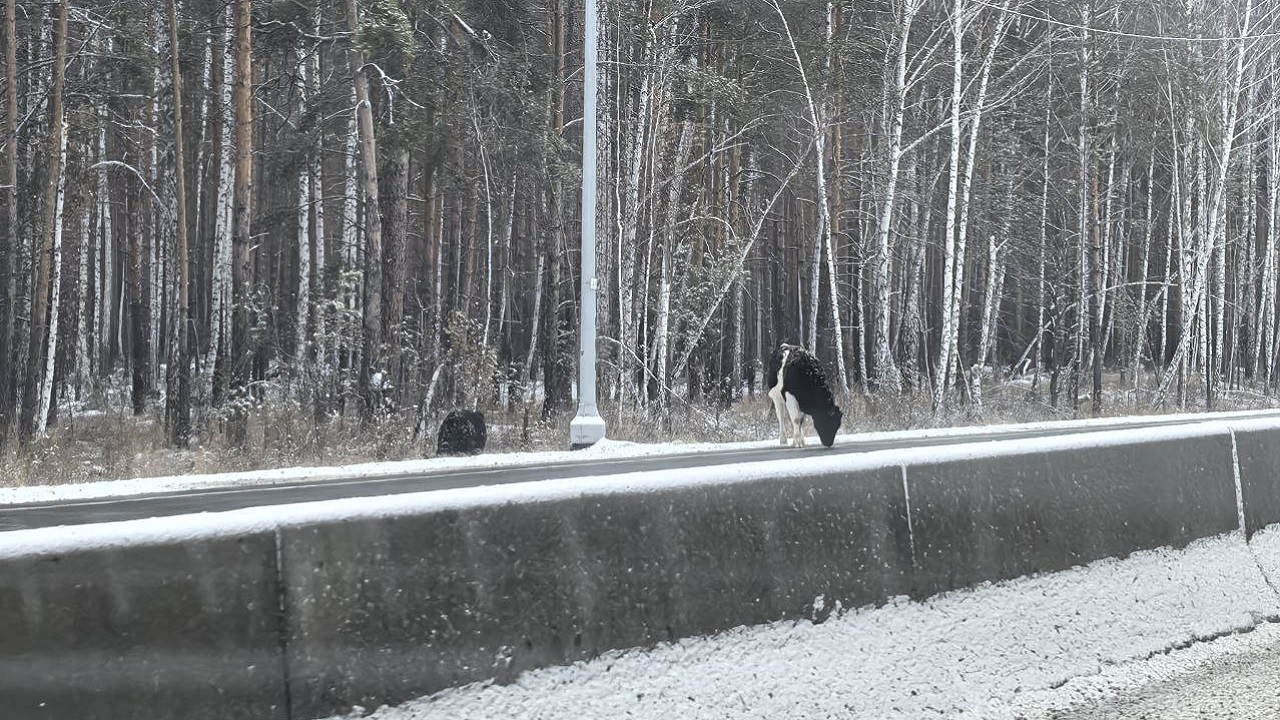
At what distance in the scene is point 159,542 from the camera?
2.75 metres

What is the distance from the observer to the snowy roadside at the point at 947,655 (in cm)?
356

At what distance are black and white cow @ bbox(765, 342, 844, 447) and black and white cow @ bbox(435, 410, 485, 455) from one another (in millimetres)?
4267

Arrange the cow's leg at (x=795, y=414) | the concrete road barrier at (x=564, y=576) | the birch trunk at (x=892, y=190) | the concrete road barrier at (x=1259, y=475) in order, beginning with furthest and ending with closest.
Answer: the birch trunk at (x=892, y=190), the cow's leg at (x=795, y=414), the concrete road barrier at (x=1259, y=475), the concrete road barrier at (x=564, y=576)

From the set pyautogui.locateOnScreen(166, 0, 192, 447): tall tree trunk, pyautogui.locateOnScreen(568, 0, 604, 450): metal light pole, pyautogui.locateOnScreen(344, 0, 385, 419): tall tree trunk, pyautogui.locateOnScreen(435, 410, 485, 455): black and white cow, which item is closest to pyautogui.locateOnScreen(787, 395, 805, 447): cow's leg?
pyautogui.locateOnScreen(568, 0, 604, 450): metal light pole

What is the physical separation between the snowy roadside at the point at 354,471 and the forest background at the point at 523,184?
5.50ft

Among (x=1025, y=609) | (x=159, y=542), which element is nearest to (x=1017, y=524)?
(x=1025, y=609)

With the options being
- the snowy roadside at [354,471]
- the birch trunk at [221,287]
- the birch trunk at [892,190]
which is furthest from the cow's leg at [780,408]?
the birch trunk at [892,190]

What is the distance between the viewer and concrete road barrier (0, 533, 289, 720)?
2.51 metres

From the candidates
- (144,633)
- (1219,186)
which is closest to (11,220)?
(144,633)

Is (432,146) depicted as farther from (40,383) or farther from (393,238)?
(40,383)

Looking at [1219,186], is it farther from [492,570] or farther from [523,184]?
[492,570]

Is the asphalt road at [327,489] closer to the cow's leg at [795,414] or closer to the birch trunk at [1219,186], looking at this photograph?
the cow's leg at [795,414]

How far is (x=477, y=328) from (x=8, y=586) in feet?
52.1

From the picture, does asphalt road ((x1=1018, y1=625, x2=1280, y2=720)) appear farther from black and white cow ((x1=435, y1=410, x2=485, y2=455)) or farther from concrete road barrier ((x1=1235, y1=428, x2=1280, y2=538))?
black and white cow ((x1=435, y1=410, x2=485, y2=455))
